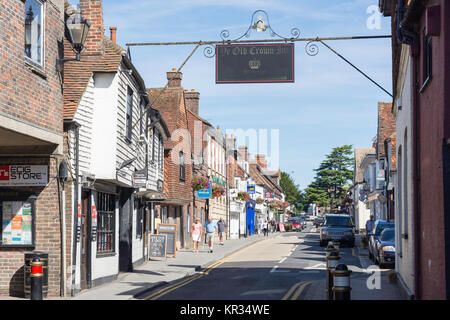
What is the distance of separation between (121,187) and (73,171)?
218 inches

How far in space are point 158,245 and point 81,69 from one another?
10712 millimetres

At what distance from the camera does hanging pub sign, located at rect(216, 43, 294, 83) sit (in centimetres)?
1568

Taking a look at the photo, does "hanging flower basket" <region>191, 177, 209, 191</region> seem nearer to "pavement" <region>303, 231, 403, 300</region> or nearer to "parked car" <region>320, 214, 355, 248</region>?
"parked car" <region>320, 214, 355, 248</region>

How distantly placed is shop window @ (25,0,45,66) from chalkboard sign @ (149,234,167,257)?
13.1m

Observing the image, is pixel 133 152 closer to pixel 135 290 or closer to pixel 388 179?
pixel 135 290

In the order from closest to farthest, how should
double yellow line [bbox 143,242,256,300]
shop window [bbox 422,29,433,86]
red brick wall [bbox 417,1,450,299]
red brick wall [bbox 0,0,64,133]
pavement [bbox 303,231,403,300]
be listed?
red brick wall [bbox 417,1,450,299], shop window [bbox 422,29,433,86], red brick wall [bbox 0,0,64,133], pavement [bbox 303,231,403,300], double yellow line [bbox 143,242,256,300]

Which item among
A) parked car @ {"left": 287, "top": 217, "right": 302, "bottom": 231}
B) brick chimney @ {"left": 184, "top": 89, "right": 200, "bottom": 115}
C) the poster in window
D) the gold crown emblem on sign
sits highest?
brick chimney @ {"left": 184, "top": 89, "right": 200, "bottom": 115}

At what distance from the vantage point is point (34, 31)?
13.3 m

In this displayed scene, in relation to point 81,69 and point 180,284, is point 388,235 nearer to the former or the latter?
point 180,284

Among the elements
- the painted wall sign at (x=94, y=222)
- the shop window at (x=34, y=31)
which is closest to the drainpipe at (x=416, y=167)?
the shop window at (x=34, y=31)

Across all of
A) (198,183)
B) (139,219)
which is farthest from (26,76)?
(198,183)

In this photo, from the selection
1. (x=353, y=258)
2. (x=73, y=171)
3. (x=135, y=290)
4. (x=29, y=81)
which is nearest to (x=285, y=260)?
(x=353, y=258)

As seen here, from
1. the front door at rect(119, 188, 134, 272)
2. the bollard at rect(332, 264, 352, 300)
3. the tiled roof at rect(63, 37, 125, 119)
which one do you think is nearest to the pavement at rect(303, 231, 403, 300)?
the bollard at rect(332, 264, 352, 300)

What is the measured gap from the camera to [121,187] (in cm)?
2083
